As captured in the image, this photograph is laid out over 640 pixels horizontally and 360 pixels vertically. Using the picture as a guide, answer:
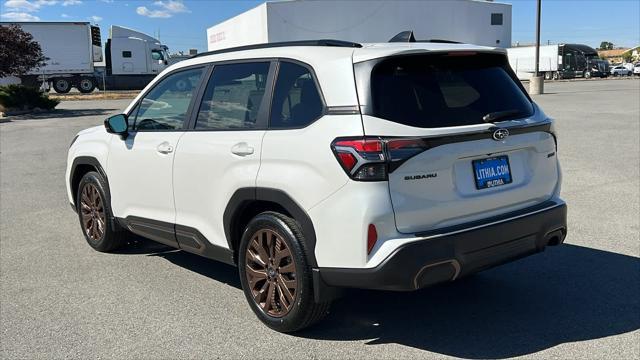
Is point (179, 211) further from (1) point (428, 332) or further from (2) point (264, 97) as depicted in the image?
(1) point (428, 332)

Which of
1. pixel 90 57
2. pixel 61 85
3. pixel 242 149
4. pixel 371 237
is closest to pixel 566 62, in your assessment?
pixel 90 57

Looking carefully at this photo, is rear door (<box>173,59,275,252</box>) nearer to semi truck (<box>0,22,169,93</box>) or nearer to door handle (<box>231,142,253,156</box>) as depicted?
door handle (<box>231,142,253,156</box>)

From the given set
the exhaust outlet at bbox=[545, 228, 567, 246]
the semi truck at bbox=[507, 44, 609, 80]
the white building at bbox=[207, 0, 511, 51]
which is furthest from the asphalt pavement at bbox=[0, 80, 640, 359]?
the semi truck at bbox=[507, 44, 609, 80]

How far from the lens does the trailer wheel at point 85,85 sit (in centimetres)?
4406

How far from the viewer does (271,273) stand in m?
3.89

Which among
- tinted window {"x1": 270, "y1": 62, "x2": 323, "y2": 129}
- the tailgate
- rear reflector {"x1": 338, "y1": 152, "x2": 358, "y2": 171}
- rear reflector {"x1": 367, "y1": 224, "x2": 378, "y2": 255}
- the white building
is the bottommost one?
rear reflector {"x1": 367, "y1": 224, "x2": 378, "y2": 255}

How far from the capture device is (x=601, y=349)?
3543 millimetres

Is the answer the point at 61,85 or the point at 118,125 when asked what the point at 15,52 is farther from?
the point at 118,125

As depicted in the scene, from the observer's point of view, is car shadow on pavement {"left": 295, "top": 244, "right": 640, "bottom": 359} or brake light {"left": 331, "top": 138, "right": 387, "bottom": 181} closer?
brake light {"left": 331, "top": 138, "right": 387, "bottom": 181}

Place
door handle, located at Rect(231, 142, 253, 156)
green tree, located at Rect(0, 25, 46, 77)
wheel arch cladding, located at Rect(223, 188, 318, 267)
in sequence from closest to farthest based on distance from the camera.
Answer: wheel arch cladding, located at Rect(223, 188, 318, 267) → door handle, located at Rect(231, 142, 253, 156) → green tree, located at Rect(0, 25, 46, 77)

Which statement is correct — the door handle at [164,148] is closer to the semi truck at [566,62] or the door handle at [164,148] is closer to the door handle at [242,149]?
the door handle at [242,149]

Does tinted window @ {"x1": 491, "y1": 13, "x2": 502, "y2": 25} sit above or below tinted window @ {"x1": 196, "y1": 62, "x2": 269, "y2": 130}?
above

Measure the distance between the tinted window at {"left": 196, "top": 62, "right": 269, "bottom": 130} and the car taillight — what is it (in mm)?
955

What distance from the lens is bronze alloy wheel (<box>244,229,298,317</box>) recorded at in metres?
3.75
